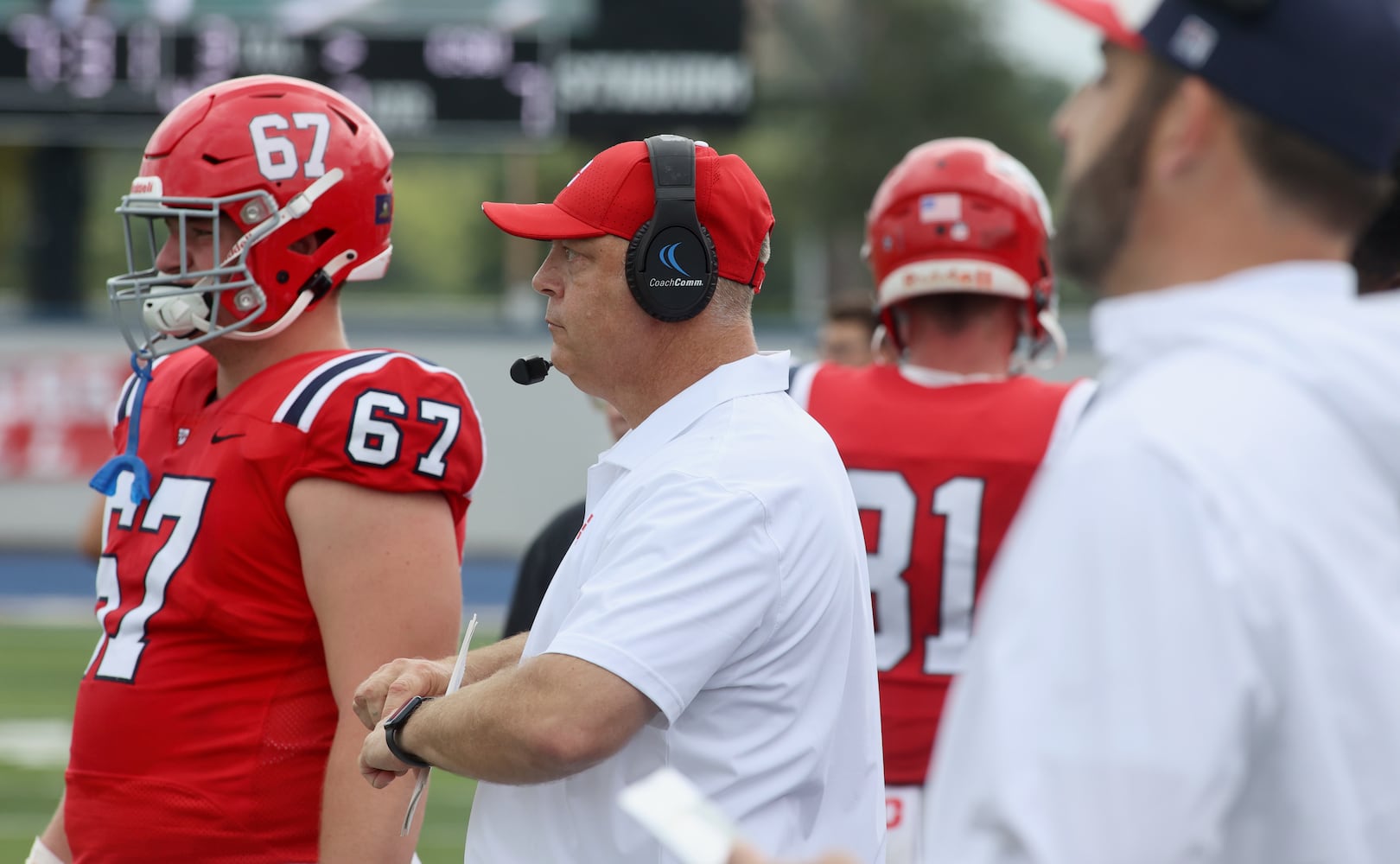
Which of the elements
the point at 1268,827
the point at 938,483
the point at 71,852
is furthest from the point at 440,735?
the point at 938,483

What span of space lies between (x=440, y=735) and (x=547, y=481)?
12.1m

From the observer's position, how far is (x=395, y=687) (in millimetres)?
2062

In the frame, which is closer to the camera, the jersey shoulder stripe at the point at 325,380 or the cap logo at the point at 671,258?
the cap logo at the point at 671,258

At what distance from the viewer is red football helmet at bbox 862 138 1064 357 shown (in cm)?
334

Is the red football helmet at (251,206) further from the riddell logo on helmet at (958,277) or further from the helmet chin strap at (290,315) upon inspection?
the riddell logo on helmet at (958,277)

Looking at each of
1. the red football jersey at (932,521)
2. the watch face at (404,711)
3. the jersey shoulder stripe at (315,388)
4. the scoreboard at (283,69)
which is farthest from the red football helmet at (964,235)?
the scoreboard at (283,69)

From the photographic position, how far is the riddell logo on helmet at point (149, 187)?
2.55 metres

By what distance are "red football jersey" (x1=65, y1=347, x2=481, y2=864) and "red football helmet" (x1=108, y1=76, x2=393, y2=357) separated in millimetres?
191

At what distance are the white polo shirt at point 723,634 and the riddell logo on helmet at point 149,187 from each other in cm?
95

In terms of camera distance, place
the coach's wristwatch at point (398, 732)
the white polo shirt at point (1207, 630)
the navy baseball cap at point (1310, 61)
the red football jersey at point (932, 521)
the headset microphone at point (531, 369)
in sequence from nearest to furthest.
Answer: the white polo shirt at point (1207, 630) < the navy baseball cap at point (1310, 61) < the coach's wristwatch at point (398, 732) < the headset microphone at point (531, 369) < the red football jersey at point (932, 521)

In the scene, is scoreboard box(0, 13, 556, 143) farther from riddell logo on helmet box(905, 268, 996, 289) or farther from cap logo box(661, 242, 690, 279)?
cap logo box(661, 242, 690, 279)

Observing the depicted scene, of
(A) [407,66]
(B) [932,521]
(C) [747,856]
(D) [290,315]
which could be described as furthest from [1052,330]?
(A) [407,66]

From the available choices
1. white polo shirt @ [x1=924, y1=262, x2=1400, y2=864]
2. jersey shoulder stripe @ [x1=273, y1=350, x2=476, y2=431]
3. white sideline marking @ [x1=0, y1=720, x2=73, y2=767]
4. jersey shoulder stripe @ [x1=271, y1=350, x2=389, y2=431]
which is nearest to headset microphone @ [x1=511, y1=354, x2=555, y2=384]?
jersey shoulder stripe @ [x1=273, y1=350, x2=476, y2=431]

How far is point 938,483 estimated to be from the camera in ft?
10.3
